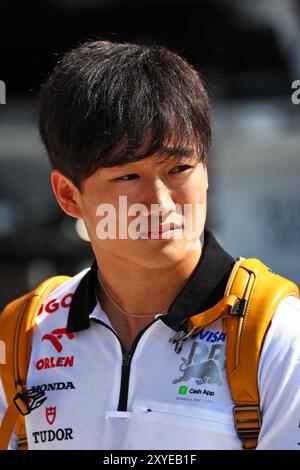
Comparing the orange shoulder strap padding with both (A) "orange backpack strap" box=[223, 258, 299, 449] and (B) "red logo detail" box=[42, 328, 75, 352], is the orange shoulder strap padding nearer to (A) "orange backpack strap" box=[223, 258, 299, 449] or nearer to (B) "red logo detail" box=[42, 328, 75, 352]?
(A) "orange backpack strap" box=[223, 258, 299, 449]

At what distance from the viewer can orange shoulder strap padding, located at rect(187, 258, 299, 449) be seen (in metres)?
1.74

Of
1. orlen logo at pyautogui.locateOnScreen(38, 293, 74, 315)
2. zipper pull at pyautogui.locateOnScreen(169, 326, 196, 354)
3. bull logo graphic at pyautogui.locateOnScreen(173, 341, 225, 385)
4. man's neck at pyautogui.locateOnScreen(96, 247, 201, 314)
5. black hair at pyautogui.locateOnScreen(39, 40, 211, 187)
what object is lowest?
bull logo graphic at pyautogui.locateOnScreen(173, 341, 225, 385)

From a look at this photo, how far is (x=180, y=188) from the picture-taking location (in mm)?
1853

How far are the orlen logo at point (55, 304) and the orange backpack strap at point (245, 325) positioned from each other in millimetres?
383

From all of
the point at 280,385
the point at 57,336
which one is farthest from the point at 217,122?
the point at 280,385

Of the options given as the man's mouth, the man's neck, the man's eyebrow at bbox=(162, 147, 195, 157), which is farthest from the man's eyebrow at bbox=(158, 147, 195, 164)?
the man's neck

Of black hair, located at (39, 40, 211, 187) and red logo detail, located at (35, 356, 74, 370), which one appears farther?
red logo detail, located at (35, 356, 74, 370)

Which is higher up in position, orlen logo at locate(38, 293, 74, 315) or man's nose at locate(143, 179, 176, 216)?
A: man's nose at locate(143, 179, 176, 216)

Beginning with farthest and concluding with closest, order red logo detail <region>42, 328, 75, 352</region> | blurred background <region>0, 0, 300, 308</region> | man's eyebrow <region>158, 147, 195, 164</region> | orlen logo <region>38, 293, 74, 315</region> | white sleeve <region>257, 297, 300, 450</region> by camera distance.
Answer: blurred background <region>0, 0, 300, 308</region> → orlen logo <region>38, 293, 74, 315</region> → red logo detail <region>42, 328, 75, 352</region> → man's eyebrow <region>158, 147, 195, 164</region> → white sleeve <region>257, 297, 300, 450</region>

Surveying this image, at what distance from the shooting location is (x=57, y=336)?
2.06 metres

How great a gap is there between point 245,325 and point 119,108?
577 millimetres

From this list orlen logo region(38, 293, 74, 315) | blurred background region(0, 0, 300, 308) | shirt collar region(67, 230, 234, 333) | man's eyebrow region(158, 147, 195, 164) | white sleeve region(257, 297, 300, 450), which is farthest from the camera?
blurred background region(0, 0, 300, 308)

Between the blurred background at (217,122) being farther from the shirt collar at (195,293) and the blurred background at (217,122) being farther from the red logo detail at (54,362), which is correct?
the red logo detail at (54,362)
